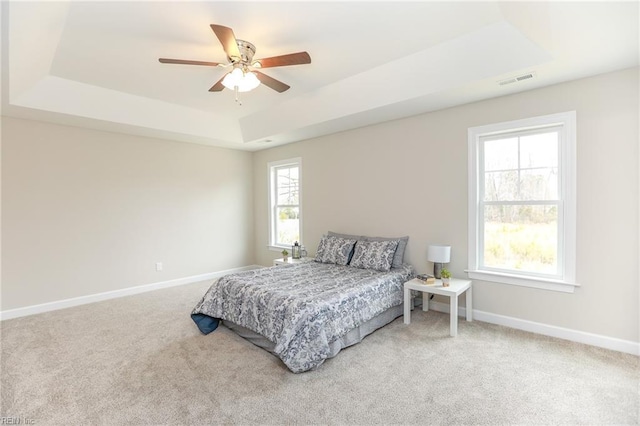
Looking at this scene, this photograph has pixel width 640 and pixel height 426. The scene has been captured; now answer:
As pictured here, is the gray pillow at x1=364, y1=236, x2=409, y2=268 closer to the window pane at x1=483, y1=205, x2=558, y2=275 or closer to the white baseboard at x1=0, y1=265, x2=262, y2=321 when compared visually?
the window pane at x1=483, y1=205, x2=558, y2=275

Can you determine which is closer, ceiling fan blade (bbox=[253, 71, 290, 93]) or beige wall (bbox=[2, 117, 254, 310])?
ceiling fan blade (bbox=[253, 71, 290, 93])

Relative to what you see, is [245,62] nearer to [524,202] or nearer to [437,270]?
[437,270]

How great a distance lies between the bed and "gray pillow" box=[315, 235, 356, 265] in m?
0.10

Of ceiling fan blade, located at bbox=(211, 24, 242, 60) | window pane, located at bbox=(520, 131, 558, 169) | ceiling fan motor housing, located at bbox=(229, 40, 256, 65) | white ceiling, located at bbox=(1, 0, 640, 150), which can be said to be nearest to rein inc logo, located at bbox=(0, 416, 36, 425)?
white ceiling, located at bbox=(1, 0, 640, 150)

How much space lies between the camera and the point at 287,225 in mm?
5953

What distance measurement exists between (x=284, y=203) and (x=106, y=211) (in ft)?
9.33

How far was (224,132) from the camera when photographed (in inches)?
205

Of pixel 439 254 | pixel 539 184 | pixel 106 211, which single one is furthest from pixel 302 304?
pixel 106 211

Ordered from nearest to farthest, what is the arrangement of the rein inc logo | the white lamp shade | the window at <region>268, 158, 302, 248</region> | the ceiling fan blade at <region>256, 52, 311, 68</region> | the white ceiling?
the rein inc logo → the white ceiling → the ceiling fan blade at <region>256, 52, 311, 68</region> → the white lamp shade → the window at <region>268, 158, 302, 248</region>

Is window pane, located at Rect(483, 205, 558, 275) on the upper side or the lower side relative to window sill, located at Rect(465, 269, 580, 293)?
upper

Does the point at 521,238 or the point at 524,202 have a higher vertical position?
the point at 524,202

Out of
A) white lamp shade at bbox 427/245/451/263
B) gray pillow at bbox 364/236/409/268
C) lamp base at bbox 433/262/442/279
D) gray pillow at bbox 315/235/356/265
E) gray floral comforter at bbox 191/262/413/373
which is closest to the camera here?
gray floral comforter at bbox 191/262/413/373

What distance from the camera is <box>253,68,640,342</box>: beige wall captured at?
2748mm

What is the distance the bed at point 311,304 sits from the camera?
2539 mm
